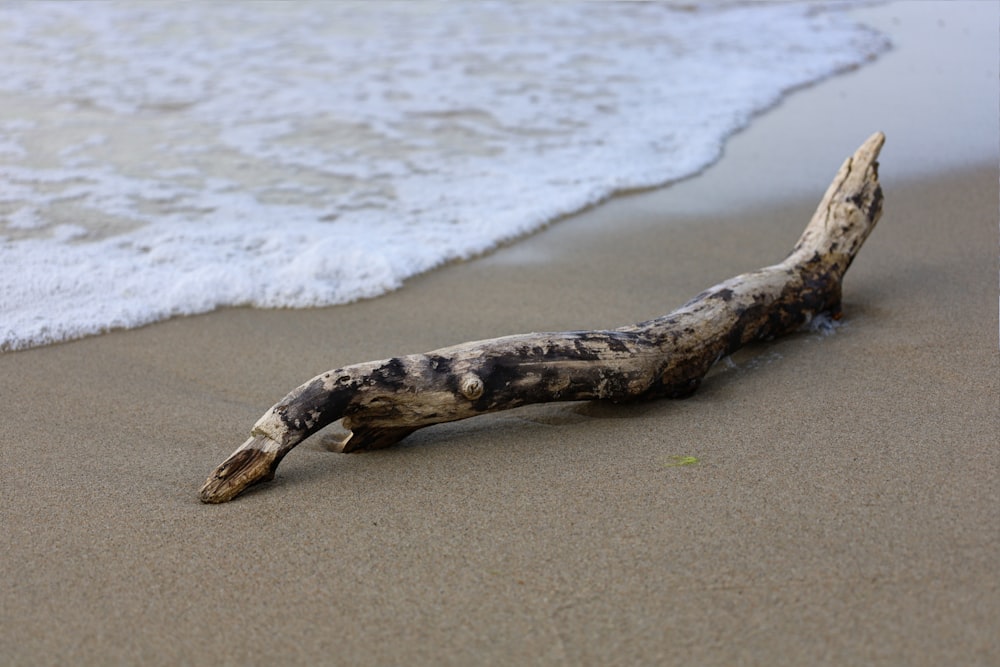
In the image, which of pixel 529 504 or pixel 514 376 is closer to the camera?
pixel 529 504

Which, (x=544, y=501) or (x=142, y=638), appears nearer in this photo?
(x=142, y=638)

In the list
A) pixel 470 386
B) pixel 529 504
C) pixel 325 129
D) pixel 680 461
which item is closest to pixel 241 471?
pixel 470 386

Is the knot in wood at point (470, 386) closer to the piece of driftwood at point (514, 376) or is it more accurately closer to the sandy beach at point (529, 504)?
the piece of driftwood at point (514, 376)

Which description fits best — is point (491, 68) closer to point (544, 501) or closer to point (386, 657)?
point (544, 501)

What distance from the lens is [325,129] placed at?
612cm

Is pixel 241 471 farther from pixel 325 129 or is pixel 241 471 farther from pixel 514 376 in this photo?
pixel 325 129

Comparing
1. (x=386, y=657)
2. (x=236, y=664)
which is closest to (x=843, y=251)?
(x=386, y=657)

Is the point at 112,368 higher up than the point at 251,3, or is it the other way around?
the point at 251,3

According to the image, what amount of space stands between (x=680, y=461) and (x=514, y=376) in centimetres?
51

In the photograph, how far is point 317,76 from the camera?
7.39 meters

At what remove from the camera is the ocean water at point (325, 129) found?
4074 mm

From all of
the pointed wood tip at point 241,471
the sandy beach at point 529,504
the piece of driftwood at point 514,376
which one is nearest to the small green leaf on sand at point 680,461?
the sandy beach at point 529,504

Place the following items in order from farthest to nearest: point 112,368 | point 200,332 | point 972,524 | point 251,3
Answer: point 251,3 → point 200,332 → point 112,368 → point 972,524

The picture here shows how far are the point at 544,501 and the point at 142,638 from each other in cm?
97
